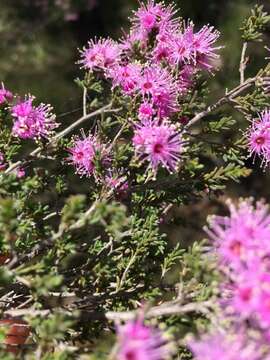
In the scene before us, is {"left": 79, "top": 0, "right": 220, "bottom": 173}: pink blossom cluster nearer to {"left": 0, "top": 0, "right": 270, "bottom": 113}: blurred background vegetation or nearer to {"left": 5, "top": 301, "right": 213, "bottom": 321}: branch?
{"left": 5, "top": 301, "right": 213, "bottom": 321}: branch

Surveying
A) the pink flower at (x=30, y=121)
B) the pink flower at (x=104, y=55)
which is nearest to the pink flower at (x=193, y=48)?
the pink flower at (x=104, y=55)

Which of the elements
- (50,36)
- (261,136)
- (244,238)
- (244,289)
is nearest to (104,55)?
(261,136)

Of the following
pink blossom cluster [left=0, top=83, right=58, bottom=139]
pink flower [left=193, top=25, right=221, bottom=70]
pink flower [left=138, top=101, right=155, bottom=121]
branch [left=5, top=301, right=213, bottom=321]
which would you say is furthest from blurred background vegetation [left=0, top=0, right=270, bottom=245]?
branch [left=5, top=301, right=213, bottom=321]

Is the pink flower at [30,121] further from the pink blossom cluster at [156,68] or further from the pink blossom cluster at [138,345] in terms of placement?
the pink blossom cluster at [138,345]

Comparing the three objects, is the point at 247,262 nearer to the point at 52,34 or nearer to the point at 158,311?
the point at 158,311

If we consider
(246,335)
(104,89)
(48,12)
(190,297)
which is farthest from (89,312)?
(48,12)

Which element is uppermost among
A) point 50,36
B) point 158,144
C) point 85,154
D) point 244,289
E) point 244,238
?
point 50,36
